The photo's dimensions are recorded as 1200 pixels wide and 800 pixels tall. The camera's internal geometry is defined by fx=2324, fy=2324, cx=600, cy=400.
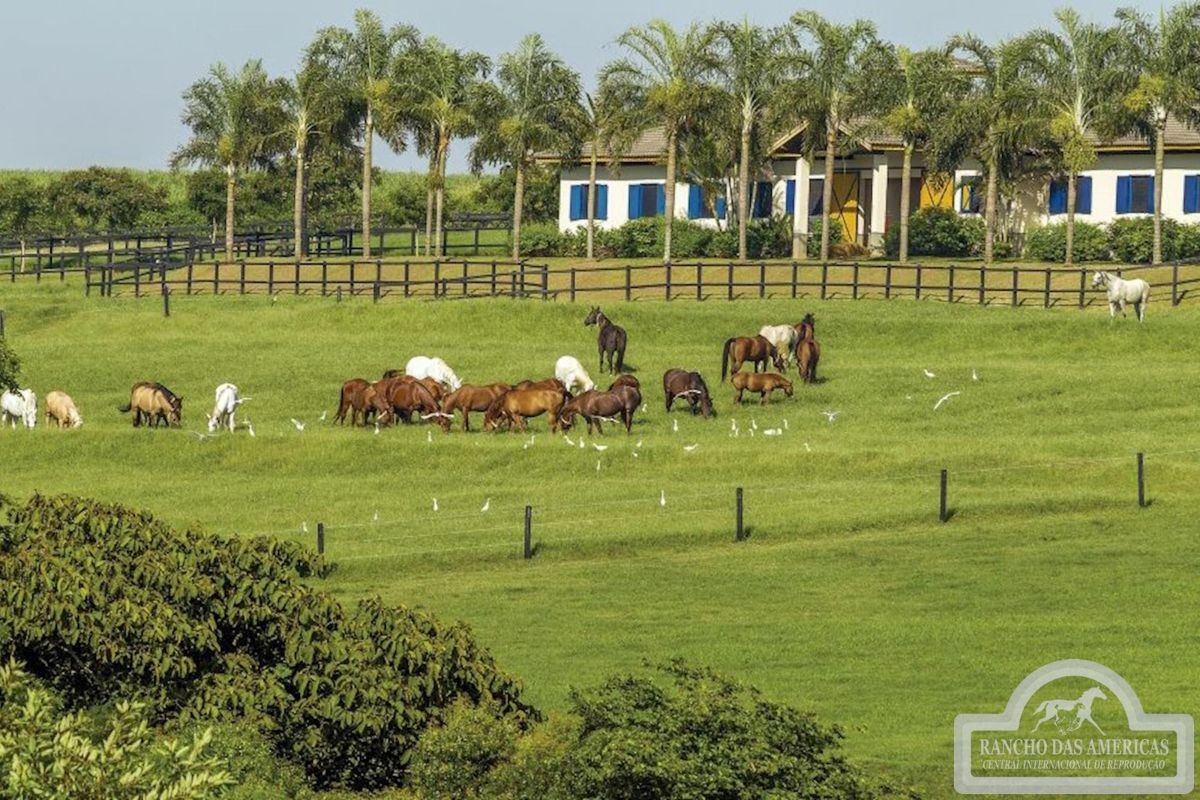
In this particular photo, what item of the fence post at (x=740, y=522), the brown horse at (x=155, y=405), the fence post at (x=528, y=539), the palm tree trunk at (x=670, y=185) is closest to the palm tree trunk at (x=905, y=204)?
the palm tree trunk at (x=670, y=185)

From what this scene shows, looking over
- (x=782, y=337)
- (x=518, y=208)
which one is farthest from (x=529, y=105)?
(x=782, y=337)

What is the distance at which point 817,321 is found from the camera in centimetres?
5881

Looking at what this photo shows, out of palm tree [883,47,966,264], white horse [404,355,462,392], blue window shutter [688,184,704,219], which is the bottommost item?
white horse [404,355,462,392]

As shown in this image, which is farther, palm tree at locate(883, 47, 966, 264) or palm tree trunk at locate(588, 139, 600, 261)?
palm tree trunk at locate(588, 139, 600, 261)

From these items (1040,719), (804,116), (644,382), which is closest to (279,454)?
(644,382)

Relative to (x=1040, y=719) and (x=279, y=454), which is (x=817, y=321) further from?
(x=1040, y=719)

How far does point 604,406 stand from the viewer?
44.9 meters

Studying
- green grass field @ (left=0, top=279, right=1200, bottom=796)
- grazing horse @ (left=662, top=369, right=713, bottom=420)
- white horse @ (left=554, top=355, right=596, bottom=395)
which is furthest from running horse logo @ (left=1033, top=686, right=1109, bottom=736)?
white horse @ (left=554, top=355, right=596, bottom=395)

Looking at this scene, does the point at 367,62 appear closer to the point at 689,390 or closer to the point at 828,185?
the point at 828,185

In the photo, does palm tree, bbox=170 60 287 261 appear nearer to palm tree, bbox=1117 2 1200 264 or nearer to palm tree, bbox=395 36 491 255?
palm tree, bbox=395 36 491 255

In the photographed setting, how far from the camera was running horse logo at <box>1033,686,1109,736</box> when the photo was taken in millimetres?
23844

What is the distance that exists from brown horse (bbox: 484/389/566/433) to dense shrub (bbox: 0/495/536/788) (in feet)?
74.7

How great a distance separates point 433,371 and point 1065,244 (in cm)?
3259

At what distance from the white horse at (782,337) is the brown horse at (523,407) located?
8.46 meters
